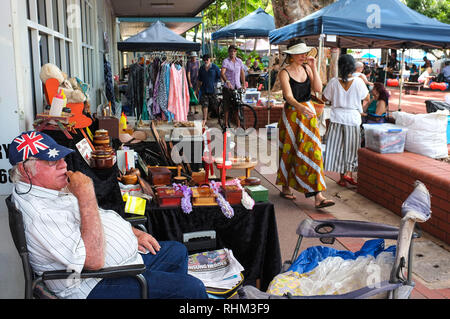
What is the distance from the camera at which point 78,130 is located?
348 cm

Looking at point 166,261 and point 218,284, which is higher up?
point 166,261

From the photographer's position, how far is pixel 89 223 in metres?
2.13

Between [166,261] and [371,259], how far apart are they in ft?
3.80

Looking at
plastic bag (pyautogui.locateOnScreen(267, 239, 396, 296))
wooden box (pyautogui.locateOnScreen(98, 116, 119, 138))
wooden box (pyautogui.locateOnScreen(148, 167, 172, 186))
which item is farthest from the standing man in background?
plastic bag (pyautogui.locateOnScreen(267, 239, 396, 296))

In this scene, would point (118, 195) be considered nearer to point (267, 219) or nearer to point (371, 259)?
point (267, 219)

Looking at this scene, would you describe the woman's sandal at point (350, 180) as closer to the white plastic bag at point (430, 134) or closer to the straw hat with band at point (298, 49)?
the white plastic bag at point (430, 134)

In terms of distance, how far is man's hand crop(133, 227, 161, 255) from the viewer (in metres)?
2.66

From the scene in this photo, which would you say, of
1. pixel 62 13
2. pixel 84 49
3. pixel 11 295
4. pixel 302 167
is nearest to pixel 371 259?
pixel 11 295

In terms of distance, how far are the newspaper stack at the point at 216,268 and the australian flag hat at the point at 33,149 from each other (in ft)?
4.03

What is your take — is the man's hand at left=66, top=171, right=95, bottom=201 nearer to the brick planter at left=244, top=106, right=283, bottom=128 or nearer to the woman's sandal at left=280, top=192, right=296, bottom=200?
the woman's sandal at left=280, top=192, right=296, bottom=200

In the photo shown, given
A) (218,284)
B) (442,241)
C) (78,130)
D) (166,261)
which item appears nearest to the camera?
(166,261)

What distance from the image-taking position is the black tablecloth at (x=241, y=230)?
3133mm

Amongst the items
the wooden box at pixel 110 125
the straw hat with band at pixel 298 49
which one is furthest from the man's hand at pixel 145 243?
the straw hat with band at pixel 298 49

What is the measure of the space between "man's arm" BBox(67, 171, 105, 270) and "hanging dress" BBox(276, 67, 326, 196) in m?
3.27
